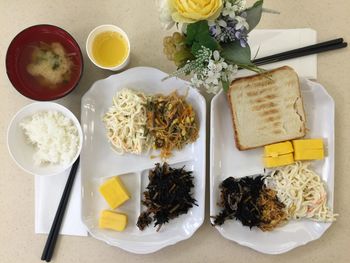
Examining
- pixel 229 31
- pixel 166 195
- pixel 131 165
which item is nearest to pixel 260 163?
pixel 166 195

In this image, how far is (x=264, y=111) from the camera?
1.41 m

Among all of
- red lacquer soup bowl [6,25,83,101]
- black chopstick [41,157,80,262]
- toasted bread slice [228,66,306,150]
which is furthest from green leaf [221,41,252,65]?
black chopstick [41,157,80,262]

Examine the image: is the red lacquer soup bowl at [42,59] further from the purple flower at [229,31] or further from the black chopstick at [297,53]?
the black chopstick at [297,53]

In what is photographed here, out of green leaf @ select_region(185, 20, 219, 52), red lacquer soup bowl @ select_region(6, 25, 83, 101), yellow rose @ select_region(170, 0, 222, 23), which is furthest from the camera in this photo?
red lacquer soup bowl @ select_region(6, 25, 83, 101)

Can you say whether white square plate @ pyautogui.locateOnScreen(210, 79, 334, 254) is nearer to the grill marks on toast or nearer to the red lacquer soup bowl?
the grill marks on toast

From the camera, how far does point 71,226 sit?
1443 mm

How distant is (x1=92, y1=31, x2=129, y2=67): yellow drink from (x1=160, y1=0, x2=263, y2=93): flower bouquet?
0.91 feet

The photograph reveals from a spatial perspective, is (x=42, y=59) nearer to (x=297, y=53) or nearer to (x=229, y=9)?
(x=229, y=9)

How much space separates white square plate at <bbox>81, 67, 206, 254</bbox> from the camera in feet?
4.56

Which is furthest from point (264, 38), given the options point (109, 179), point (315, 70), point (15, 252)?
point (15, 252)

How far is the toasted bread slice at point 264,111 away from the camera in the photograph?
1397 millimetres

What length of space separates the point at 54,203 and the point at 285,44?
41.3 inches

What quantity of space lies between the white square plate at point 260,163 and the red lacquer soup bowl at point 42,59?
1.68 feet

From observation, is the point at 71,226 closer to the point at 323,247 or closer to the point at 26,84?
the point at 26,84
